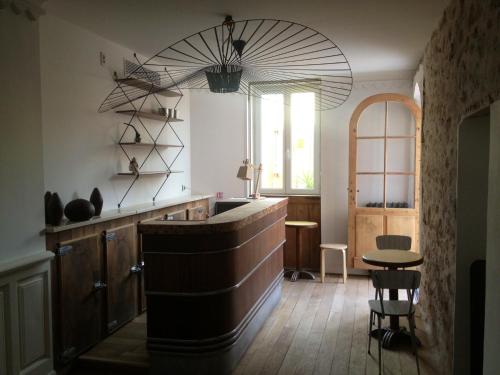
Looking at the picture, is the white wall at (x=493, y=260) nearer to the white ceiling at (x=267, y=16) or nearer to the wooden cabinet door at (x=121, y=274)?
the white ceiling at (x=267, y=16)

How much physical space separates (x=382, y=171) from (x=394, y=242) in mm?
1825

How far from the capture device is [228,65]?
3.32 metres

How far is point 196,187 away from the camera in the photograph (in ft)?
21.1

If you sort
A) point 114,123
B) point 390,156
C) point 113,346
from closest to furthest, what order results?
point 113,346 < point 114,123 < point 390,156

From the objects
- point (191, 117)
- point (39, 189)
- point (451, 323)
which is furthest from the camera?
point (191, 117)

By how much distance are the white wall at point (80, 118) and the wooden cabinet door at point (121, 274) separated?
445 mm

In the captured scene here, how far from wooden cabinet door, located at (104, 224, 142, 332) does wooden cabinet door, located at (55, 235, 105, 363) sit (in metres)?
0.11

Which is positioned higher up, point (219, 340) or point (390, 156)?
point (390, 156)

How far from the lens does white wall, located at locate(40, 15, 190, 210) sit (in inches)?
143

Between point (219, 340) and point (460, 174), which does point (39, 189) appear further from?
point (460, 174)

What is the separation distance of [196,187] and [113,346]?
3038 millimetres

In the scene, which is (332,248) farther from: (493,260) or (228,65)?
(493,260)

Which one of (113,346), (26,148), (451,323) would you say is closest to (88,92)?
(26,148)

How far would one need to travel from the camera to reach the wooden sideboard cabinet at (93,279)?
3.32 meters
